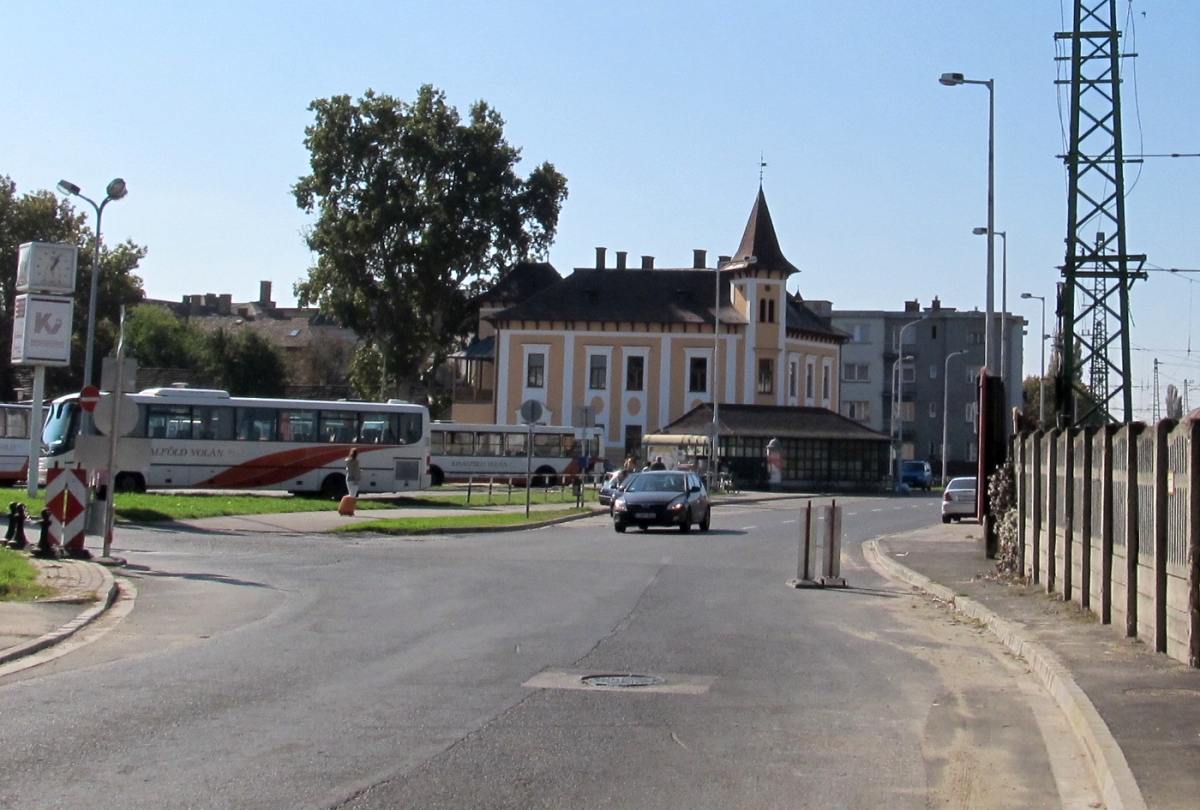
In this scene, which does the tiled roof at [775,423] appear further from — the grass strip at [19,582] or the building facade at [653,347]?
the grass strip at [19,582]

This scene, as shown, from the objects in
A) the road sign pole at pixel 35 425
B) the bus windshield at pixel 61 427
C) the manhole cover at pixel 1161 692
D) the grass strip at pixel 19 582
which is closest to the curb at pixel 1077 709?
the manhole cover at pixel 1161 692

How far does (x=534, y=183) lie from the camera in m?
77.9

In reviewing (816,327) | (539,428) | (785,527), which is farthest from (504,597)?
(816,327)

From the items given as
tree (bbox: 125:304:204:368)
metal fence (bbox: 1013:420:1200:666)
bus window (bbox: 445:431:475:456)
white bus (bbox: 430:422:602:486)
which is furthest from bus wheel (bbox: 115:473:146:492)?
tree (bbox: 125:304:204:368)

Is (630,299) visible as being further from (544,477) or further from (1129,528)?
(1129,528)

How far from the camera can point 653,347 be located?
271ft

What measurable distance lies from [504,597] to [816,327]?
231 feet

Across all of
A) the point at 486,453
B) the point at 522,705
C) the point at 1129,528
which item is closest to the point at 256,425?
the point at 486,453

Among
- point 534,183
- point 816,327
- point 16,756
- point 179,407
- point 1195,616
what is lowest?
point 16,756

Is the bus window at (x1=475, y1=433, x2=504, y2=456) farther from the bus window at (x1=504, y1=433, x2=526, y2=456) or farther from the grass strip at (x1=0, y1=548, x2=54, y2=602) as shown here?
the grass strip at (x1=0, y1=548, x2=54, y2=602)

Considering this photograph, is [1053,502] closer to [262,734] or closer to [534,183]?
Answer: [262,734]

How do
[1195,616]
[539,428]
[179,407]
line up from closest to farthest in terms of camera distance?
[1195,616] → [179,407] → [539,428]

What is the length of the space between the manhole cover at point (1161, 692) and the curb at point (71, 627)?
839cm

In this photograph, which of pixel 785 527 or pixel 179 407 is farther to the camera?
pixel 179 407
